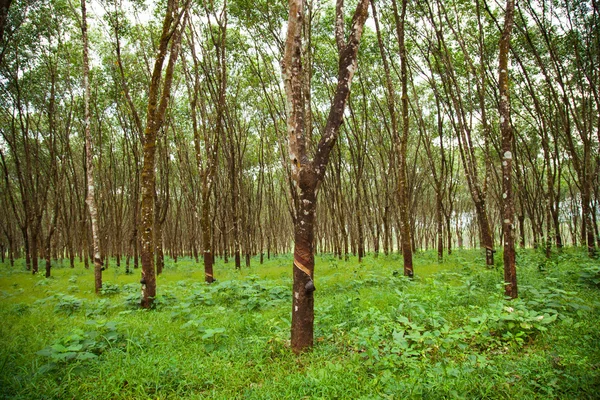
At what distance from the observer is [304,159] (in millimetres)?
4168

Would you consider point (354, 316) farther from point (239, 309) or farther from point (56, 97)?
point (56, 97)

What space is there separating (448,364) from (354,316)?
2.16m

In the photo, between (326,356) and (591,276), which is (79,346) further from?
(591,276)

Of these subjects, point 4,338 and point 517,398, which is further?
point 4,338

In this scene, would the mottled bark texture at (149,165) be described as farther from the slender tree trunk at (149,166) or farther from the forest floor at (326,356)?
the forest floor at (326,356)

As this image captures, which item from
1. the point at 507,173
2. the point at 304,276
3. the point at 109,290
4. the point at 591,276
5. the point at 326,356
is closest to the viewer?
the point at 326,356

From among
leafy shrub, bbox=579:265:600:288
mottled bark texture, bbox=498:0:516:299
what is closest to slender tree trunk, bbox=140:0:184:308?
mottled bark texture, bbox=498:0:516:299

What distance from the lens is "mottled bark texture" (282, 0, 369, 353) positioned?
408 cm

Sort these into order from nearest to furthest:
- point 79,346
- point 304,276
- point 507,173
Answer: point 79,346, point 304,276, point 507,173

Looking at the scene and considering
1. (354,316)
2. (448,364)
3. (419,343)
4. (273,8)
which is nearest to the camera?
(448,364)

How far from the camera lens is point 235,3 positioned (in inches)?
479

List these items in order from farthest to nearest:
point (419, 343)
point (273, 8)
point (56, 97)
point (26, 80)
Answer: point (56, 97), point (26, 80), point (273, 8), point (419, 343)

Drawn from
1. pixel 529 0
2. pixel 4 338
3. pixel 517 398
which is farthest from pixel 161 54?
pixel 529 0

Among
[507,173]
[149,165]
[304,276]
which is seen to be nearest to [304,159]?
[304,276]
